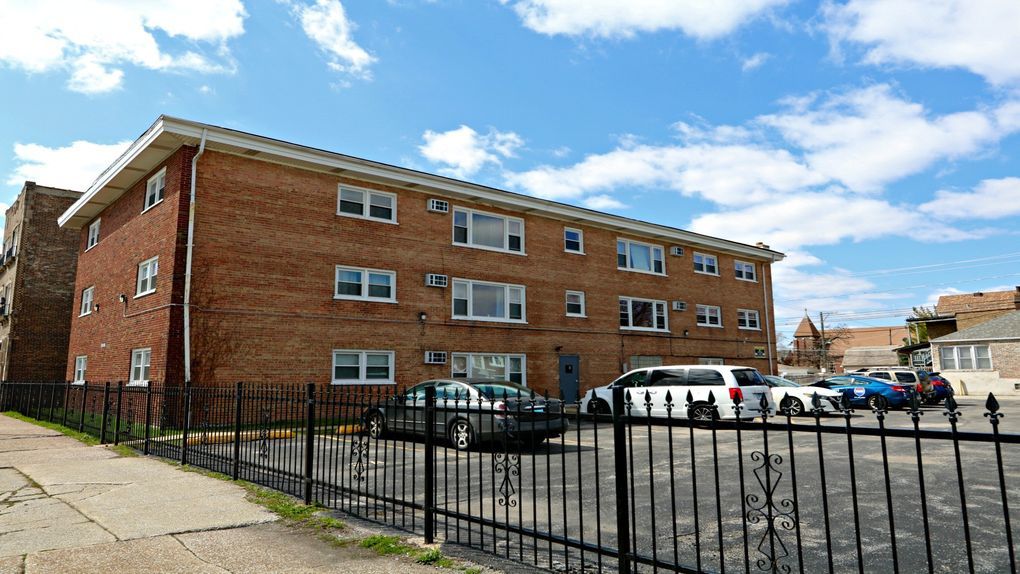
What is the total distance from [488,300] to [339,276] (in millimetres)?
6128

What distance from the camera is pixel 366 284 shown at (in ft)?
68.1

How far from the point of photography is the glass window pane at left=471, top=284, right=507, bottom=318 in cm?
2362

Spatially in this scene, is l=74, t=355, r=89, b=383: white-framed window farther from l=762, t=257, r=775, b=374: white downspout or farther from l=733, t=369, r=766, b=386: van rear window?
l=762, t=257, r=775, b=374: white downspout

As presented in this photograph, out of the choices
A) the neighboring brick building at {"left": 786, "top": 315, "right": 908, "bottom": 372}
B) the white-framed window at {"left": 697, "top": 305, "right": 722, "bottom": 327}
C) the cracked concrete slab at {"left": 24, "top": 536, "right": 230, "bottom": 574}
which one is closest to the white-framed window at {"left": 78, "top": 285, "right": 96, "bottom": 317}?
the cracked concrete slab at {"left": 24, "top": 536, "right": 230, "bottom": 574}

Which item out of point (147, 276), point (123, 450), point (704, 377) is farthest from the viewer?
point (147, 276)

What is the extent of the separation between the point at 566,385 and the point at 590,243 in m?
6.57

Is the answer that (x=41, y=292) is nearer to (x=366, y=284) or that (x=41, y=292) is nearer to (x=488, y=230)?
(x=366, y=284)

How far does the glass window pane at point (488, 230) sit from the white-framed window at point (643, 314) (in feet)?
23.6

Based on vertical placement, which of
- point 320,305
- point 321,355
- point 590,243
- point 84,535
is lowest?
point 84,535

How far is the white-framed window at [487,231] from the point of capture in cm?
2377

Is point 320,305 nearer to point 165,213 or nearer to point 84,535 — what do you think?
point 165,213

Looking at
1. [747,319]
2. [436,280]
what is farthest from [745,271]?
[436,280]

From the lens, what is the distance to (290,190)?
19.6 metres

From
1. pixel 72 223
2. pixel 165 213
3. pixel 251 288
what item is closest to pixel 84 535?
pixel 251 288
